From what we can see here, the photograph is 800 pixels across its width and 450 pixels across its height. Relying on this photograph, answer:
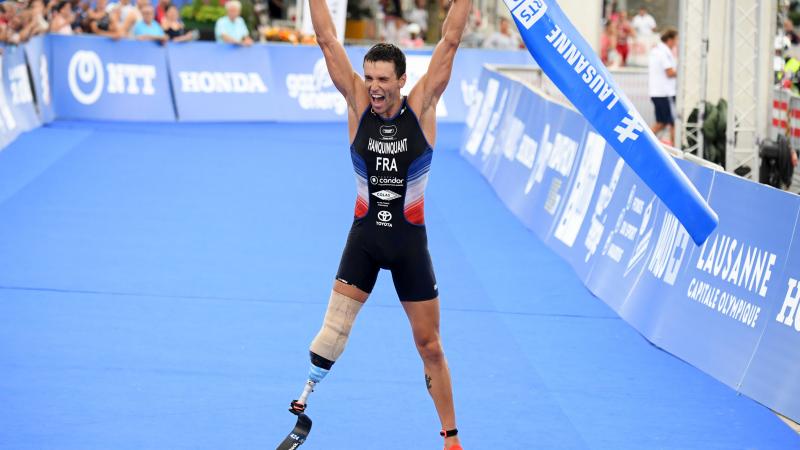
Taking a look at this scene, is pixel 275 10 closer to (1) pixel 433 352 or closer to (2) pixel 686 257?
(2) pixel 686 257

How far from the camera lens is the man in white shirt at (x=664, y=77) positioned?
2156 centimetres

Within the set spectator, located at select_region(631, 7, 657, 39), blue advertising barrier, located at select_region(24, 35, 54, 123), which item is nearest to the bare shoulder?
blue advertising barrier, located at select_region(24, 35, 54, 123)

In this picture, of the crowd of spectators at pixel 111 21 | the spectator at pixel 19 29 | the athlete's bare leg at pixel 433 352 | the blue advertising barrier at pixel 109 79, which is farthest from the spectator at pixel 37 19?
the athlete's bare leg at pixel 433 352

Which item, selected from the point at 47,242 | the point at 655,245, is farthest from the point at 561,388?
the point at 47,242

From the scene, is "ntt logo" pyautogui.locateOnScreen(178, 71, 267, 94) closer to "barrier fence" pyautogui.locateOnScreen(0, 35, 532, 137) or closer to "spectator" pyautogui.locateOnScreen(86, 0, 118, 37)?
"barrier fence" pyautogui.locateOnScreen(0, 35, 532, 137)

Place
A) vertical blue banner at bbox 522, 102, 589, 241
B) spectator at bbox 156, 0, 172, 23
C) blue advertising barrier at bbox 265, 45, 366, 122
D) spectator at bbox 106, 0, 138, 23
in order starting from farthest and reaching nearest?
1. spectator at bbox 156, 0, 172, 23
2. blue advertising barrier at bbox 265, 45, 366, 122
3. spectator at bbox 106, 0, 138, 23
4. vertical blue banner at bbox 522, 102, 589, 241

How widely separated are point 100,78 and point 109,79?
19 centimetres

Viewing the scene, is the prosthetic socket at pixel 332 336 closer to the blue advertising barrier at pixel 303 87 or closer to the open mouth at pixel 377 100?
the open mouth at pixel 377 100

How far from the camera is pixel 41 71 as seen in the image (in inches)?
893

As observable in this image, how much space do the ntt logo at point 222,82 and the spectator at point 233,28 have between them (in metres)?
0.73

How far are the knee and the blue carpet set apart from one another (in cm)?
81

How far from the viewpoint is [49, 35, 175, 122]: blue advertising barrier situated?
24.0m

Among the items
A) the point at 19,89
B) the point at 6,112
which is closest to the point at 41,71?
the point at 19,89

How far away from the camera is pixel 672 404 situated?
27.7 feet
